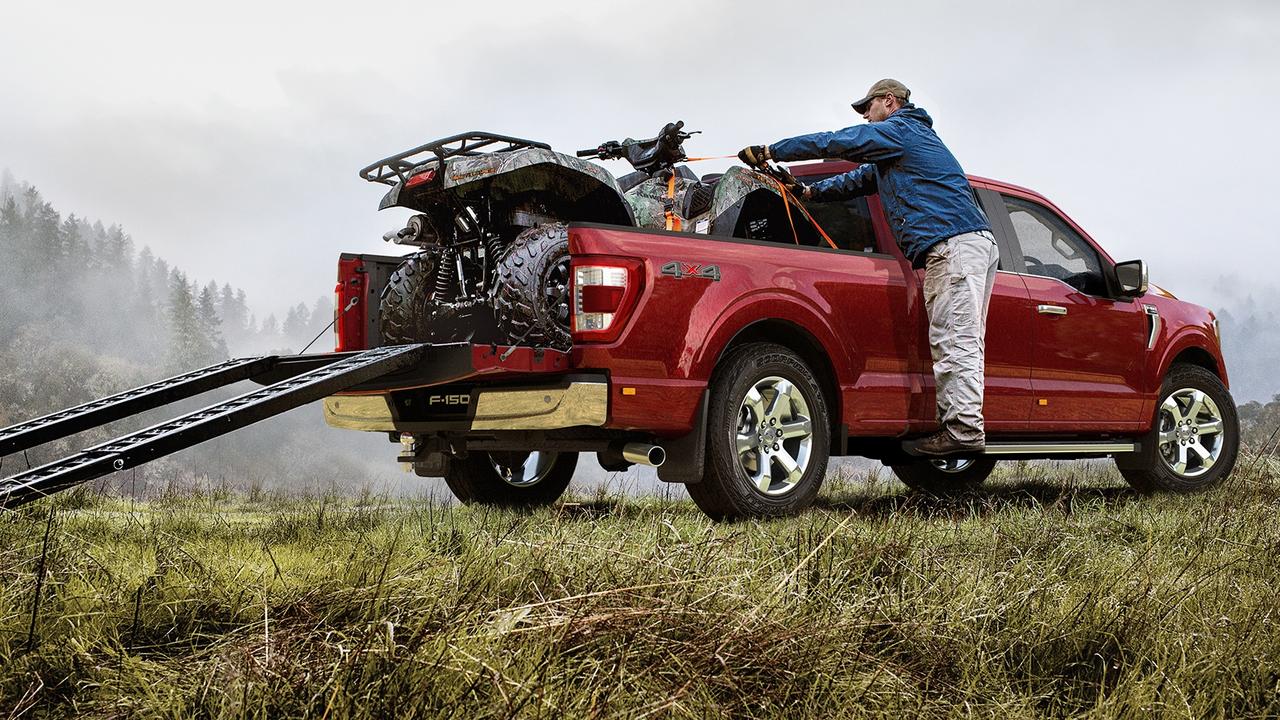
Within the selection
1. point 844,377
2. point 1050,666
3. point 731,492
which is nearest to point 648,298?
point 731,492

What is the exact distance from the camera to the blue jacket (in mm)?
5660

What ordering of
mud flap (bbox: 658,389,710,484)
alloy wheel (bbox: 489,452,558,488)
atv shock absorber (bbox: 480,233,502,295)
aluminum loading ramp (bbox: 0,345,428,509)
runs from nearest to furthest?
aluminum loading ramp (bbox: 0,345,428,509)
mud flap (bbox: 658,389,710,484)
atv shock absorber (bbox: 480,233,502,295)
alloy wheel (bbox: 489,452,558,488)

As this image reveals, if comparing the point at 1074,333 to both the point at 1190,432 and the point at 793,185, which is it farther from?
the point at 793,185

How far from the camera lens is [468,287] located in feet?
18.3

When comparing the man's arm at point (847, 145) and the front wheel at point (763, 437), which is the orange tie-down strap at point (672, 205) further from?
the front wheel at point (763, 437)

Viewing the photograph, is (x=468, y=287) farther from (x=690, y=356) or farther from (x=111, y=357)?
(x=111, y=357)

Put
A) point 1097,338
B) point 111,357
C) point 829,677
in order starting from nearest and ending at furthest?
point 829,677 < point 1097,338 < point 111,357

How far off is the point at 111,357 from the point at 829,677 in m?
157

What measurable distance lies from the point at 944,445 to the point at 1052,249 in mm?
2171

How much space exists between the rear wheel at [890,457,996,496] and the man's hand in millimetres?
3133

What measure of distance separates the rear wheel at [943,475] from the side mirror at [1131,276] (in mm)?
1696

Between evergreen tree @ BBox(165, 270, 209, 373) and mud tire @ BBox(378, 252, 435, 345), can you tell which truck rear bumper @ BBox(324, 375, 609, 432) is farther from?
evergreen tree @ BBox(165, 270, 209, 373)

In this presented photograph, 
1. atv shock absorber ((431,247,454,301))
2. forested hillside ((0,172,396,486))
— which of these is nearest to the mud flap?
atv shock absorber ((431,247,454,301))

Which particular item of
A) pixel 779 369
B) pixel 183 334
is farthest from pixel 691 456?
pixel 183 334
